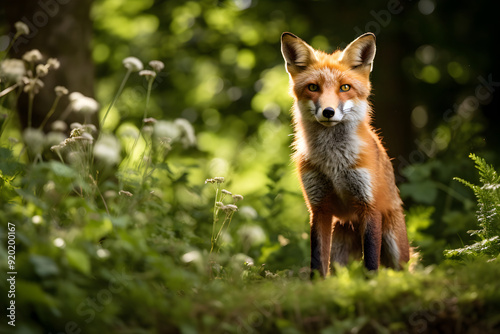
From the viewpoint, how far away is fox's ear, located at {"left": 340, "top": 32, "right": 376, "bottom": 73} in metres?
3.79

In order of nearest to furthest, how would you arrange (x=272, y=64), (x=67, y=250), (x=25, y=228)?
(x=67, y=250) < (x=25, y=228) < (x=272, y=64)

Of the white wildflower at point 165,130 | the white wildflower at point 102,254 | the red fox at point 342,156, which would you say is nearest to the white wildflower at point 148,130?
the white wildflower at point 165,130

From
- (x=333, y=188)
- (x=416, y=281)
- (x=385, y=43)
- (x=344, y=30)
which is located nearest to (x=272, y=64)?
(x=344, y=30)

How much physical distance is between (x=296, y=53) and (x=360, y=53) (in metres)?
0.52

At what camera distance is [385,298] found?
2.60 meters

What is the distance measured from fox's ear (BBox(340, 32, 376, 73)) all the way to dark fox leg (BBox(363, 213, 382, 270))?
1229mm

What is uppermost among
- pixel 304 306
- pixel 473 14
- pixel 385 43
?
pixel 473 14

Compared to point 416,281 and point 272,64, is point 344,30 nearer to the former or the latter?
point 272,64

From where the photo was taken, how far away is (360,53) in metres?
3.86

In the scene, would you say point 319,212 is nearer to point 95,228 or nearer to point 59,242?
point 95,228

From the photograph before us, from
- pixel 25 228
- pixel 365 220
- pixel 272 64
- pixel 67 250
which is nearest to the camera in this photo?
pixel 67 250

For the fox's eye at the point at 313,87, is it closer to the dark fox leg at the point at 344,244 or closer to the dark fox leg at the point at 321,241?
the dark fox leg at the point at 321,241

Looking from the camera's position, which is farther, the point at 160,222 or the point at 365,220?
the point at 160,222

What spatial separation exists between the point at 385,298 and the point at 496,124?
6.45m
